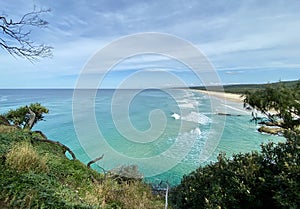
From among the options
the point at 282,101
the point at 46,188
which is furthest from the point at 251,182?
the point at 282,101

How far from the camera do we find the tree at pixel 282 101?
372 inches

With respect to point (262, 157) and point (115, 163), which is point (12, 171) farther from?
point (115, 163)

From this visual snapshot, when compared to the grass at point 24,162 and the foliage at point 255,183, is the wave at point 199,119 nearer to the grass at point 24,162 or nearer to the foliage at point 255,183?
the foliage at point 255,183

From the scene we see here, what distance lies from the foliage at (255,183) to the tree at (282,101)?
550cm

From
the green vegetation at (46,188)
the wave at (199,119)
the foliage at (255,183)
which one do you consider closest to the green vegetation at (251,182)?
the foliage at (255,183)

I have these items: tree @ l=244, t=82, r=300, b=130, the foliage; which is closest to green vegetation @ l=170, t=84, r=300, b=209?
the foliage

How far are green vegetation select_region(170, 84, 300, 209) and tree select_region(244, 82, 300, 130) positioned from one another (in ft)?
18.0

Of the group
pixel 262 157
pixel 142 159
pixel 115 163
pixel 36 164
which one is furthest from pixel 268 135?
pixel 36 164

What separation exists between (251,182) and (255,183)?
0.31 feet

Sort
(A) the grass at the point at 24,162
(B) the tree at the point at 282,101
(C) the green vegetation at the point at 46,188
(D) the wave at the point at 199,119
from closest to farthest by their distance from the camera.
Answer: (C) the green vegetation at the point at 46,188
(A) the grass at the point at 24,162
(B) the tree at the point at 282,101
(D) the wave at the point at 199,119

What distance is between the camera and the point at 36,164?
5.41 metres

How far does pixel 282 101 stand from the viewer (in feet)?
31.1

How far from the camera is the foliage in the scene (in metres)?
3.87

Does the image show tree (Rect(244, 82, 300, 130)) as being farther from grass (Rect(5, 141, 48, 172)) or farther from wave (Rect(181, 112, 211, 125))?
wave (Rect(181, 112, 211, 125))
